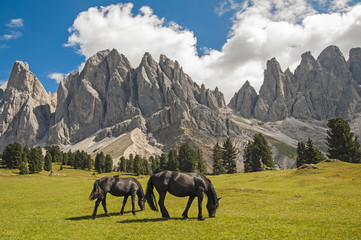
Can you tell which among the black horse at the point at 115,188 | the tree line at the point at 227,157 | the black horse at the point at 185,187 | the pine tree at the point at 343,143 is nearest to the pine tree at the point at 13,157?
the tree line at the point at 227,157

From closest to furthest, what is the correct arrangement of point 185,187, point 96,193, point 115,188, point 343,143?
1. point 185,187
2. point 96,193
3. point 115,188
4. point 343,143

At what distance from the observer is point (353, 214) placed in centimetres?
1747

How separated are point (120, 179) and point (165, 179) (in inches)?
199

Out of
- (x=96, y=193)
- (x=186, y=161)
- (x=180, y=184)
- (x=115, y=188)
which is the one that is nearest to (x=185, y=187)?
(x=180, y=184)

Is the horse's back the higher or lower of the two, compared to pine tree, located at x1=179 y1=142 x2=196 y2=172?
higher

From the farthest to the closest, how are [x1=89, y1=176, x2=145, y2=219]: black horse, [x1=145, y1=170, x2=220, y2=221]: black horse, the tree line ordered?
the tree line → [x1=89, y1=176, x2=145, y2=219]: black horse → [x1=145, y1=170, x2=220, y2=221]: black horse

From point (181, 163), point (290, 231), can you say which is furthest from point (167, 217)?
point (181, 163)

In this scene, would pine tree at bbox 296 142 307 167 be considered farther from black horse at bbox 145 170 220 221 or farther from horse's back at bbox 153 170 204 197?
horse's back at bbox 153 170 204 197

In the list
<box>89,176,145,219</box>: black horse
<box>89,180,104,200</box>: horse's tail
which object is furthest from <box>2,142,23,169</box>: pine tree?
<box>89,180,104,200</box>: horse's tail

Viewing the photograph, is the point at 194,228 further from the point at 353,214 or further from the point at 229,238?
the point at 353,214

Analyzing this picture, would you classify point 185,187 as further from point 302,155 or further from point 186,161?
point 186,161

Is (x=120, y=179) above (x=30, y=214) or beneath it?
above

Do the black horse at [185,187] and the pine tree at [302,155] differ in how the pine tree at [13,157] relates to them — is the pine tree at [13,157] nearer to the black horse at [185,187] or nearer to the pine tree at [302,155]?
the black horse at [185,187]

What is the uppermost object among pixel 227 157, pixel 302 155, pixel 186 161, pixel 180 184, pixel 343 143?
pixel 343 143
